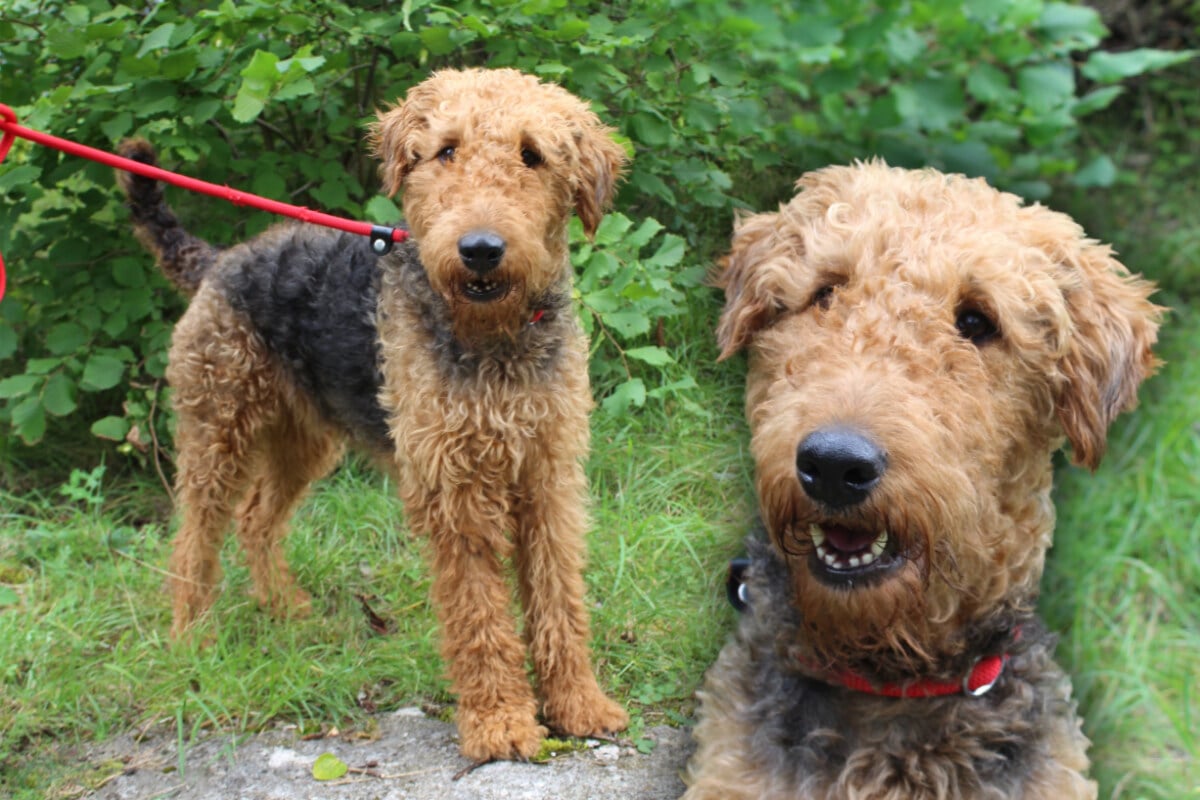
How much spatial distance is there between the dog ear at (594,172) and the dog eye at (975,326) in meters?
1.24

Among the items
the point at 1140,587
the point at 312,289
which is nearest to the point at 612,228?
the point at 312,289

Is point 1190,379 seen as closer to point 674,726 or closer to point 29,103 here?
point 674,726

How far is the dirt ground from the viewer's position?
272cm

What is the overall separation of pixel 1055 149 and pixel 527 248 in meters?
1.26

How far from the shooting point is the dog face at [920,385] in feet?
5.87

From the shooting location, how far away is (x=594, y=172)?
291 centimetres

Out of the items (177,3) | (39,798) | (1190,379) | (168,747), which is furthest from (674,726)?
(177,3)

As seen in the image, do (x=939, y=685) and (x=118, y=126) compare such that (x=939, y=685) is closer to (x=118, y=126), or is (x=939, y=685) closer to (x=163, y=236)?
(x=163, y=236)

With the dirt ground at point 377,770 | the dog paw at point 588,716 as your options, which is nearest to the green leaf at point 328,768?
the dirt ground at point 377,770

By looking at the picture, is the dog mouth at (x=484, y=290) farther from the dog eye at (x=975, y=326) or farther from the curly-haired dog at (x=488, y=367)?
the dog eye at (x=975, y=326)

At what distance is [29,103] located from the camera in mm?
3854

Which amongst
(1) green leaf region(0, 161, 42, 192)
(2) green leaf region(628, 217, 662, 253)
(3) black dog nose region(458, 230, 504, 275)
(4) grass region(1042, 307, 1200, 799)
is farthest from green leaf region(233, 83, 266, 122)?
(4) grass region(1042, 307, 1200, 799)

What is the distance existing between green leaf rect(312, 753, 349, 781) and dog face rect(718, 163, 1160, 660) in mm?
1443

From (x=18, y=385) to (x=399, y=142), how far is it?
2125 millimetres
